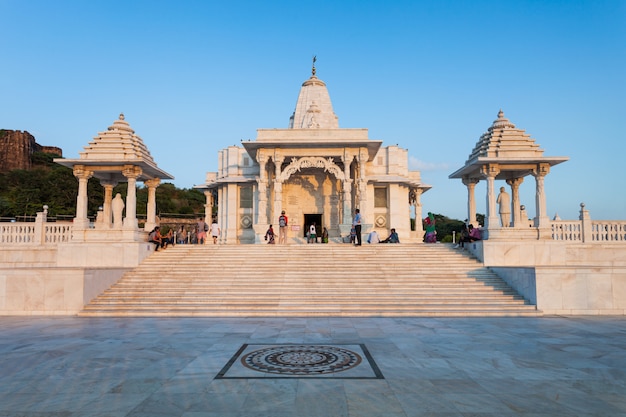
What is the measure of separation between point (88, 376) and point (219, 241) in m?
21.8

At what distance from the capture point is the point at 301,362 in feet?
20.1

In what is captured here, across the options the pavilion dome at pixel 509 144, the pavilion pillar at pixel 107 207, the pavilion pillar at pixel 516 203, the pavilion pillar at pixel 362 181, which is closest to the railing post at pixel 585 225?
the pavilion pillar at pixel 516 203

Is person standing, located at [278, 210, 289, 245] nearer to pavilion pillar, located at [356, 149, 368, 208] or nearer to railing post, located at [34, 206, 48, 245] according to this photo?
pavilion pillar, located at [356, 149, 368, 208]

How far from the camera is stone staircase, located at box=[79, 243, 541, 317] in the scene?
37.0 ft

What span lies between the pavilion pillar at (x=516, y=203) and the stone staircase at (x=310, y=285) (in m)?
2.88

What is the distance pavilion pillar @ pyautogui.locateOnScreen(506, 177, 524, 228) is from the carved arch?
8452 millimetres

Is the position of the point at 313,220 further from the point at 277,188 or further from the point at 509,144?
the point at 509,144

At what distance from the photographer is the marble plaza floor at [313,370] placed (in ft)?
14.7

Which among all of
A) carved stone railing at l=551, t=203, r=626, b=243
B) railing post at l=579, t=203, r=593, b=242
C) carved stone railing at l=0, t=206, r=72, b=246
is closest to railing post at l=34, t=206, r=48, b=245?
carved stone railing at l=0, t=206, r=72, b=246

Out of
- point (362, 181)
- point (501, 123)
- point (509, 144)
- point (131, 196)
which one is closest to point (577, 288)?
point (509, 144)

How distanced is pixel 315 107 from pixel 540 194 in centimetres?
1591

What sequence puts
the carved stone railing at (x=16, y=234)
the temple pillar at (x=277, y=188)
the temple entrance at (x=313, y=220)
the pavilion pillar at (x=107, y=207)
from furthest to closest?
the temple entrance at (x=313, y=220)
the temple pillar at (x=277, y=188)
the pavilion pillar at (x=107, y=207)
the carved stone railing at (x=16, y=234)

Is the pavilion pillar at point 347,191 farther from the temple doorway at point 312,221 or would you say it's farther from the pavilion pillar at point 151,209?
the pavilion pillar at point 151,209

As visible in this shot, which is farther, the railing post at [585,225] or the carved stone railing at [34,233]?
the carved stone railing at [34,233]
